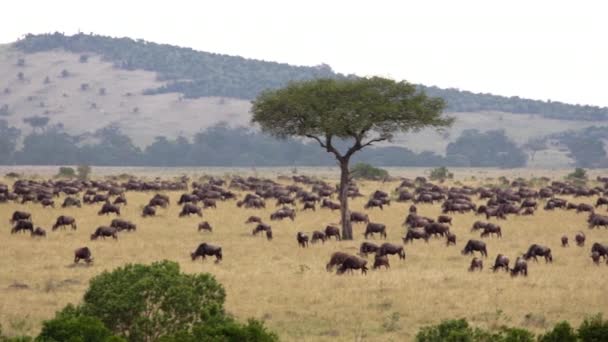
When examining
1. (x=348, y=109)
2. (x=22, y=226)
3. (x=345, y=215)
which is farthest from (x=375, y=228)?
(x=22, y=226)

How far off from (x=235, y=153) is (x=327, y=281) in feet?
376

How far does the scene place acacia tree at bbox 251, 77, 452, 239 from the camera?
1325 inches

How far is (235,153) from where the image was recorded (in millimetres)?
135875

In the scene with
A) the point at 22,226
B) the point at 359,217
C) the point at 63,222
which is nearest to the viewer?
the point at 22,226

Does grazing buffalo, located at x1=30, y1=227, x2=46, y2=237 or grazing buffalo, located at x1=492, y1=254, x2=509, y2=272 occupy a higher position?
grazing buffalo, located at x1=492, y1=254, x2=509, y2=272

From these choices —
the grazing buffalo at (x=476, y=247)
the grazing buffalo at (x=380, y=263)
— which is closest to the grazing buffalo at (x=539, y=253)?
the grazing buffalo at (x=476, y=247)

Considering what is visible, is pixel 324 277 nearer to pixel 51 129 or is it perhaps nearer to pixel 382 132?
pixel 382 132

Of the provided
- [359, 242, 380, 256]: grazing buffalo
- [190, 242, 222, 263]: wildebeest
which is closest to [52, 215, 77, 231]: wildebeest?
[190, 242, 222, 263]: wildebeest

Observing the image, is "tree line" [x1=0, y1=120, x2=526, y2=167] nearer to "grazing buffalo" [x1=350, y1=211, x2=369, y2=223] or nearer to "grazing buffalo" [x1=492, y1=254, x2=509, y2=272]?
"grazing buffalo" [x1=350, y1=211, x2=369, y2=223]

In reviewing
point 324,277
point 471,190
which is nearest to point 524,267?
point 324,277

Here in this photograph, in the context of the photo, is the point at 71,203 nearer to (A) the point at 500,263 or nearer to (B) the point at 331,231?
(B) the point at 331,231

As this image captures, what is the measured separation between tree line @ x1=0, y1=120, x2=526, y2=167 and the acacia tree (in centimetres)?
9583

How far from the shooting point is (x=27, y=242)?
94.9ft

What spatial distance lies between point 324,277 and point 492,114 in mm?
164912
